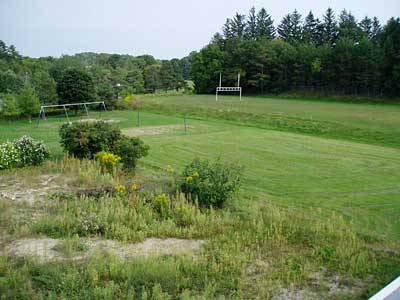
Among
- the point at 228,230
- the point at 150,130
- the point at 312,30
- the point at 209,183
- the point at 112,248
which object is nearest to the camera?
the point at 112,248

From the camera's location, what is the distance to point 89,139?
13938 mm

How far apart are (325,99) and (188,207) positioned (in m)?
46.2

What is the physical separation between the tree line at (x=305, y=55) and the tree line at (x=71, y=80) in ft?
31.7

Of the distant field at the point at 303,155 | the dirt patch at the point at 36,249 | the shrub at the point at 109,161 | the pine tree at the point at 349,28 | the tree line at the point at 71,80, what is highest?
the pine tree at the point at 349,28

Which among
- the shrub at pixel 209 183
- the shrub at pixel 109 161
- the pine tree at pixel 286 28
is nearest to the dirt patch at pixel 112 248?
the shrub at pixel 209 183

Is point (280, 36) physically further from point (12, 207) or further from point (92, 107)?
point (12, 207)

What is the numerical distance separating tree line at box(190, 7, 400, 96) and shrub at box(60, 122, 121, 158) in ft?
132

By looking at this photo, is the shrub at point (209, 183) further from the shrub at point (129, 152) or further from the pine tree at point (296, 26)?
the pine tree at point (296, 26)

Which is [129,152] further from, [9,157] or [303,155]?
[303,155]

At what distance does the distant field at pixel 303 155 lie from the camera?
10156 mm

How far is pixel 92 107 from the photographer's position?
41219 mm

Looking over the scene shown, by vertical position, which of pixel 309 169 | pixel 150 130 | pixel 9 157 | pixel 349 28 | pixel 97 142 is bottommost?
pixel 150 130

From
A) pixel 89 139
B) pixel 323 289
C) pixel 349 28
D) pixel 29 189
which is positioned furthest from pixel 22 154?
pixel 349 28

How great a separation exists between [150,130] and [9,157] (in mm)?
13693
